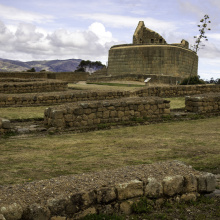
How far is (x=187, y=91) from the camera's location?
2203cm

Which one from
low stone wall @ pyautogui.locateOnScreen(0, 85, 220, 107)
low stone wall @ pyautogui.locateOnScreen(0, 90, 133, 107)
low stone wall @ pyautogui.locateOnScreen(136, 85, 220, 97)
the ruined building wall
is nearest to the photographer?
low stone wall @ pyautogui.locateOnScreen(0, 90, 133, 107)

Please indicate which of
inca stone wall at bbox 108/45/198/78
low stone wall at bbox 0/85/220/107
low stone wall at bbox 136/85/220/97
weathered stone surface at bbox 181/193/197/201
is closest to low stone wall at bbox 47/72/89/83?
inca stone wall at bbox 108/45/198/78

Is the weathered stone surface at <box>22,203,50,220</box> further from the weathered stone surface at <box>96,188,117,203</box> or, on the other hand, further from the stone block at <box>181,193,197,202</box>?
the stone block at <box>181,193,197,202</box>

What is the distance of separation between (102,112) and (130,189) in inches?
297

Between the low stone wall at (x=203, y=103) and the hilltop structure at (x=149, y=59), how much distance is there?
28314 mm

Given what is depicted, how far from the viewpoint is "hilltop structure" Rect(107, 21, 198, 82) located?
150 feet

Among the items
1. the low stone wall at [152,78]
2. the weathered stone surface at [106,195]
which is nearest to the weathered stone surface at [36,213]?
the weathered stone surface at [106,195]

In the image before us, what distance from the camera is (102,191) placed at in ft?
14.5

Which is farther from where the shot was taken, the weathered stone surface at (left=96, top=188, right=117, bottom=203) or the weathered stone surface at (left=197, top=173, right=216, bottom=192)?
the weathered stone surface at (left=197, top=173, right=216, bottom=192)

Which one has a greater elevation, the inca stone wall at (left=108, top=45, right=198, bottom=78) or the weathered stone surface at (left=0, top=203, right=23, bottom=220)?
the inca stone wall at (left=108, top=45, right=198, bottom=78)

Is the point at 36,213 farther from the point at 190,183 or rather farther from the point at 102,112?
the point at 102,112

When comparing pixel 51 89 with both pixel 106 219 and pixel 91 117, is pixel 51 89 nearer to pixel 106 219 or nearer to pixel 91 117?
pixel 91 117

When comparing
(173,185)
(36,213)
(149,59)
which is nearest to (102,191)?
(36,213)

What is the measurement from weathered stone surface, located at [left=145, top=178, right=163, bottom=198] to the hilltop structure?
39285 millimetres
